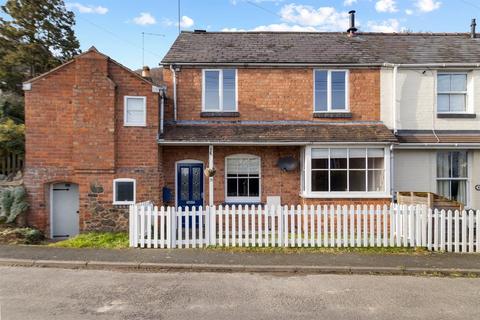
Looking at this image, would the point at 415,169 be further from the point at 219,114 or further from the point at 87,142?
the point at 87,142

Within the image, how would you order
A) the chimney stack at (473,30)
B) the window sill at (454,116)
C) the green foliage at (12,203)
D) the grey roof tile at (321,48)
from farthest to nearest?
the chimney stack at (473,30) → the grey roof tile at (321,48) → the window sill at (454,116) → the green foliage at (12,203)

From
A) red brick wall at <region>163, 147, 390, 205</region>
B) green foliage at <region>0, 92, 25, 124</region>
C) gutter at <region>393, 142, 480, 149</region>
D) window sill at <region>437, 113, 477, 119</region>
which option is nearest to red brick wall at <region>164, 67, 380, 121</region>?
red brick wall at <region>163, 147, 390, 205</region>

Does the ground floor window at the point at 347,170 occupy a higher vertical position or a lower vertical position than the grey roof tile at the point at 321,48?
lower

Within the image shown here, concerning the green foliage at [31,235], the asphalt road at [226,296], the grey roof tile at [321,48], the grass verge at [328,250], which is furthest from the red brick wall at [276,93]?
the asphalt road at [226,296]

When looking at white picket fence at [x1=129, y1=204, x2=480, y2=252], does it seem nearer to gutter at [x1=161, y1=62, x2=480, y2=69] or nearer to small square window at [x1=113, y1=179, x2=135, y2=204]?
small square window at [x1=113, y1=179, x2=135, y2=204]

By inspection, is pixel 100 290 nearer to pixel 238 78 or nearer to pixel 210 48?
pixel 238 78

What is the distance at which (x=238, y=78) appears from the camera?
13.5m

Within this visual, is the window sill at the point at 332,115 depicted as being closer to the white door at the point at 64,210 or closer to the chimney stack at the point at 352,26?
the chimney stack at the point at 352,26

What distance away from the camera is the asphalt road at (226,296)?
571cm

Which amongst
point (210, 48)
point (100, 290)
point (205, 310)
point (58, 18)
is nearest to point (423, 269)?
point (205, 310)

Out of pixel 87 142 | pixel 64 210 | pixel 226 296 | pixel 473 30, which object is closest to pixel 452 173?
pixel 473 30

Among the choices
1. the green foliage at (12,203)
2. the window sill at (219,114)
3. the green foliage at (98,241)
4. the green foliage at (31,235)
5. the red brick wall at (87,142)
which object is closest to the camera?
the green foliage at (98,241)

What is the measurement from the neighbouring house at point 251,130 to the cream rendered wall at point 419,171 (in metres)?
0.04

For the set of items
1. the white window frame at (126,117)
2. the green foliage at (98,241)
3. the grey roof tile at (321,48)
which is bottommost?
the green foliage at (98,241)
